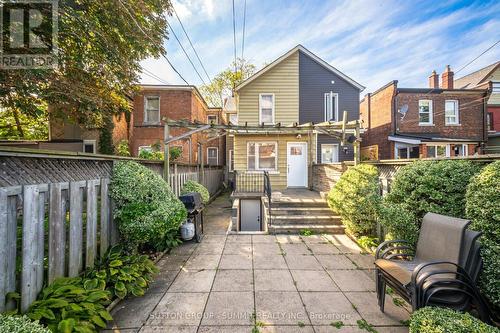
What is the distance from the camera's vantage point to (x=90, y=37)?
5.10 metres

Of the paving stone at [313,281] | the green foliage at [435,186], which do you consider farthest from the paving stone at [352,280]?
the green foliage at [435,186]

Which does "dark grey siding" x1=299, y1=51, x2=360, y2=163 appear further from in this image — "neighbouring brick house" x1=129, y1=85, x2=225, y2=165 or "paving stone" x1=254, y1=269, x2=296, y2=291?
"paving stone" x1=254, y1=269, x2=296, y2=291

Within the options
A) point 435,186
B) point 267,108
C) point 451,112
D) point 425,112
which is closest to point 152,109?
point 267,108

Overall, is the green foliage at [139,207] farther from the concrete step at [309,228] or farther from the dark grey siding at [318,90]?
the dark grey siding at [318,90]

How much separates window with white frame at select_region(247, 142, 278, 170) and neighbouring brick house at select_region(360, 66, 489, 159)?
26.3ft

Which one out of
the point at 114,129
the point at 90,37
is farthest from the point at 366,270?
the point at 114,129

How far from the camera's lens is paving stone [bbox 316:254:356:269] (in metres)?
4.00

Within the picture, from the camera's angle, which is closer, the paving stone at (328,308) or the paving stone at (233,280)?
the paving stone at (328,308)

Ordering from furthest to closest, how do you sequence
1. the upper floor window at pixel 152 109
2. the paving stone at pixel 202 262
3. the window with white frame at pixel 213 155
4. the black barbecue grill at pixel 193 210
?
the window with white frame at pixel 213 155 < the upper floor window at pixel 152 109 < the black barbecue grill at pixel 193 210 < the paving stone at pixel 202 262

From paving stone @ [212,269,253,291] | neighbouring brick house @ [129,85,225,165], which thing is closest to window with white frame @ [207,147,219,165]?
neighbouring brick house @ [129,85,225,165]

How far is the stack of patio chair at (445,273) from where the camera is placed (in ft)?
6.98

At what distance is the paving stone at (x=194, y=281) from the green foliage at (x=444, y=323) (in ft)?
8.42

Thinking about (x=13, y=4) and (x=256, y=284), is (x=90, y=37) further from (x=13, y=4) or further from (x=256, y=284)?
(x=256, y=284)

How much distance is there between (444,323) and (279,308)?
171 centimetres
